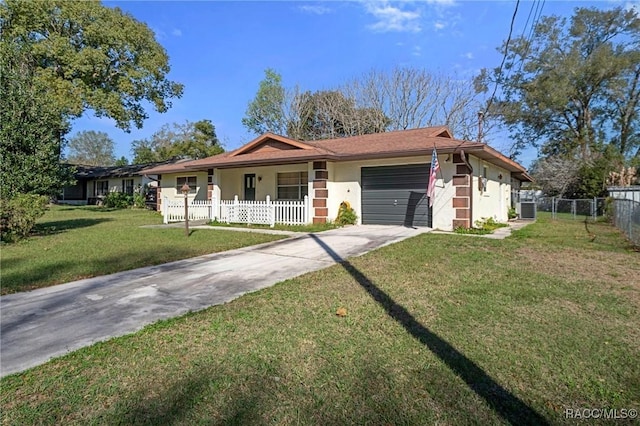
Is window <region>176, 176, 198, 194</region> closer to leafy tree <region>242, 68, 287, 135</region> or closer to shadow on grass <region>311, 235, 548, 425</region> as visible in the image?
leafy tree <region>242, 68, 287, 135</region>

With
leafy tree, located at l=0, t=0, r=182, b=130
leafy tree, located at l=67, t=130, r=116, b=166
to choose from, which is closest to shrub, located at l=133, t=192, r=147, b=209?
leafy tree, located at l=0, t=0, r=182, b=130

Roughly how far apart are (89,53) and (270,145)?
57.3 ft

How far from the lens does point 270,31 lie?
12391mm

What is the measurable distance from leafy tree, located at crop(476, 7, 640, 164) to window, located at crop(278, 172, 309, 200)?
20.5m

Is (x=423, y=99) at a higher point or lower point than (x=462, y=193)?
higher

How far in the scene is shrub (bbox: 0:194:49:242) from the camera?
Result: 9.11m

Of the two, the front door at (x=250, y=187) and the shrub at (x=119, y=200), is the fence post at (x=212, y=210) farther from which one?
the shrub at (x=119, y=200)

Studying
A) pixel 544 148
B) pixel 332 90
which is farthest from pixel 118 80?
pixel 544 148

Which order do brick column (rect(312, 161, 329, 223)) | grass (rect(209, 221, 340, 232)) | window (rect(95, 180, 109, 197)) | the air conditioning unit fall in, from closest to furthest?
1. grass (rect(209, 221, 340, 232))
2. brick column (rect(312, 161, 329, 223))
3. the air conditioning unit
4. window (rect(95, 180, 109, 197))

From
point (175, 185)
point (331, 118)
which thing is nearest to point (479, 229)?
point (175, 185)

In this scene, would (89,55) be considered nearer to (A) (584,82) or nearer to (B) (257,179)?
(B) (257,179)

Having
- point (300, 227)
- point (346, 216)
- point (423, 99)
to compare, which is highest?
point (423, 99)

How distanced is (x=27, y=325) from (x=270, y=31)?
11547 millimetres

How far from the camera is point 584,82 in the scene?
29391mm
